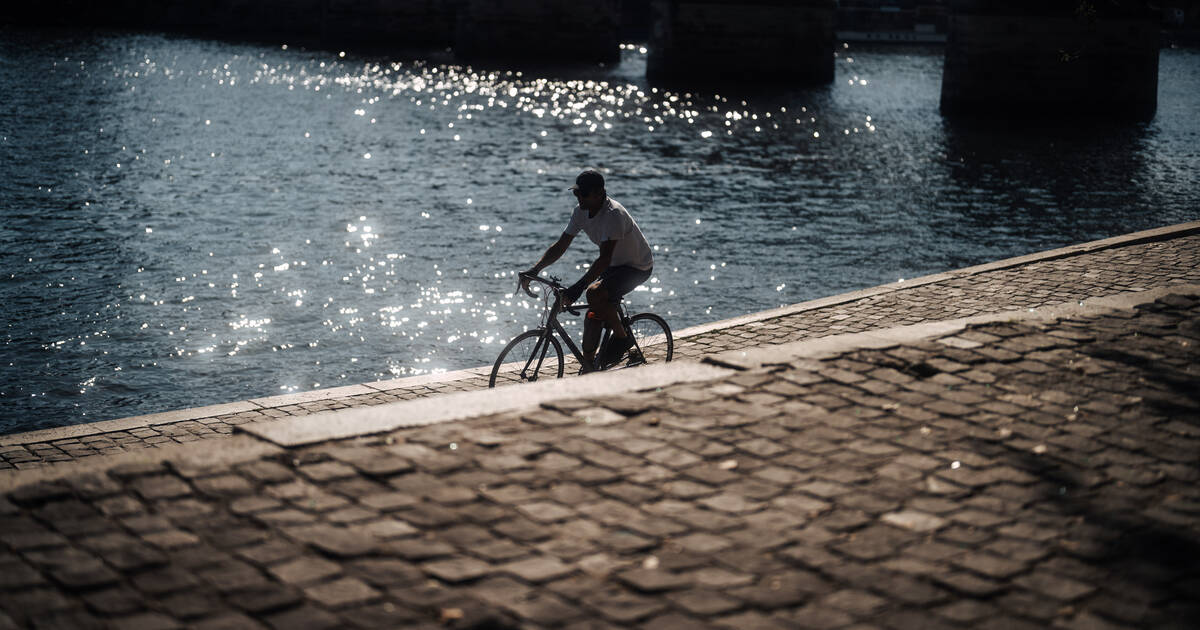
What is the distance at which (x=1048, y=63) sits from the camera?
135ft

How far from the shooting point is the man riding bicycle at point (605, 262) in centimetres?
844

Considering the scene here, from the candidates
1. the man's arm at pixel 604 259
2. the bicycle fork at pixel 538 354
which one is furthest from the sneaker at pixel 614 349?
the man's arm at pixel 604 259

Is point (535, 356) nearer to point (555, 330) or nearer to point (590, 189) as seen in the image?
point (555, 330)

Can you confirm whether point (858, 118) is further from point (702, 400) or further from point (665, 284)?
point (702, 400)

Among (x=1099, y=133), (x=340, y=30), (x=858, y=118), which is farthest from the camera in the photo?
(x=340, y=30)

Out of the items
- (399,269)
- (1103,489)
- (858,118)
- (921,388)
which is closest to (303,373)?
(399,269)

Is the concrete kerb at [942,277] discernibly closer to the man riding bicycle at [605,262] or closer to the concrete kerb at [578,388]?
the man riding bicycle at [605,262]

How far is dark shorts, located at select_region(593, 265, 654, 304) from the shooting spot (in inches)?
343

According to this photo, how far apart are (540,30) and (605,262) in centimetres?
5282

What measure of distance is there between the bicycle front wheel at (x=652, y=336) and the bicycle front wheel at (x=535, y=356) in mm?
688

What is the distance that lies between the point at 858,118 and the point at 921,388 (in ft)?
112

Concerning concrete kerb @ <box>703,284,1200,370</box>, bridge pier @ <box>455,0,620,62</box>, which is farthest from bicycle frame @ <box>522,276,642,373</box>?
bridge pier @ <box>455,0,620,62</box>

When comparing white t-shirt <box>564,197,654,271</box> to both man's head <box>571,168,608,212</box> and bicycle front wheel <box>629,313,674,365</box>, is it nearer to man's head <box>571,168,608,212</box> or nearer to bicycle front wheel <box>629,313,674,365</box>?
man's head <box>571,168,608,212</box>

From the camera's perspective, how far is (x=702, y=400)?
21.7ft
